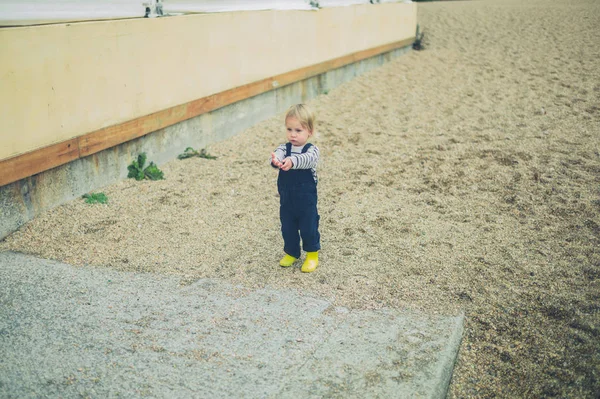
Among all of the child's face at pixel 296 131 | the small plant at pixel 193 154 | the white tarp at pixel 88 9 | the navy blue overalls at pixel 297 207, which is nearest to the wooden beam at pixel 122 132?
the small plant at pixel 193 154

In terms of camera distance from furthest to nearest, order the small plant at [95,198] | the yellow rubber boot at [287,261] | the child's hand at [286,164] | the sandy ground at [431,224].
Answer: the small plant at [95,198]
the yellow rubber boot at [287,261]
the child's hand at [286,164]
the sandy ground at [431,224]

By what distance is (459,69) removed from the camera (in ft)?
36.9

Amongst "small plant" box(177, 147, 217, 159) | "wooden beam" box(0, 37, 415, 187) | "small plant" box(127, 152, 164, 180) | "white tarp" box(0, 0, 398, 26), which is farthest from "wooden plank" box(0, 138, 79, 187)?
"small plant" box(177, 147, 217, 159)

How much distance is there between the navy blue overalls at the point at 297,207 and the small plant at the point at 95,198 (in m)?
1.91

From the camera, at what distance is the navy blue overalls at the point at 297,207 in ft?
13.0

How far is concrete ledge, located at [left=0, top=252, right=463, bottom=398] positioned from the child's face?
0.96 m

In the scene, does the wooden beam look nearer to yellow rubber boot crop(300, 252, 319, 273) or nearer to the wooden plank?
the wooden plank

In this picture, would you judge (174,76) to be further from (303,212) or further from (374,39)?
(374,39)

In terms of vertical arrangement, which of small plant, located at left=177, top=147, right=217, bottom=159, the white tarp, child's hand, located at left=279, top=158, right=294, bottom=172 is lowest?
small plant, located at left=177, top=147, right=217, bottom=159

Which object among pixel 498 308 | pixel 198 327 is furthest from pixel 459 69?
pixel 198 327

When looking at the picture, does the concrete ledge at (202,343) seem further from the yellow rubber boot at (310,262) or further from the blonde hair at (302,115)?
the blonde hair at (302,115)

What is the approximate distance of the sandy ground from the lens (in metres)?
3.43

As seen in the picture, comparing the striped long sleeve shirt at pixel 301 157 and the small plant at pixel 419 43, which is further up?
the striped long sleeve shirt at pixel 301 157

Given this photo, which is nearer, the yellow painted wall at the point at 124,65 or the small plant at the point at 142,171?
the yellow painted wall at the point at 124,65
